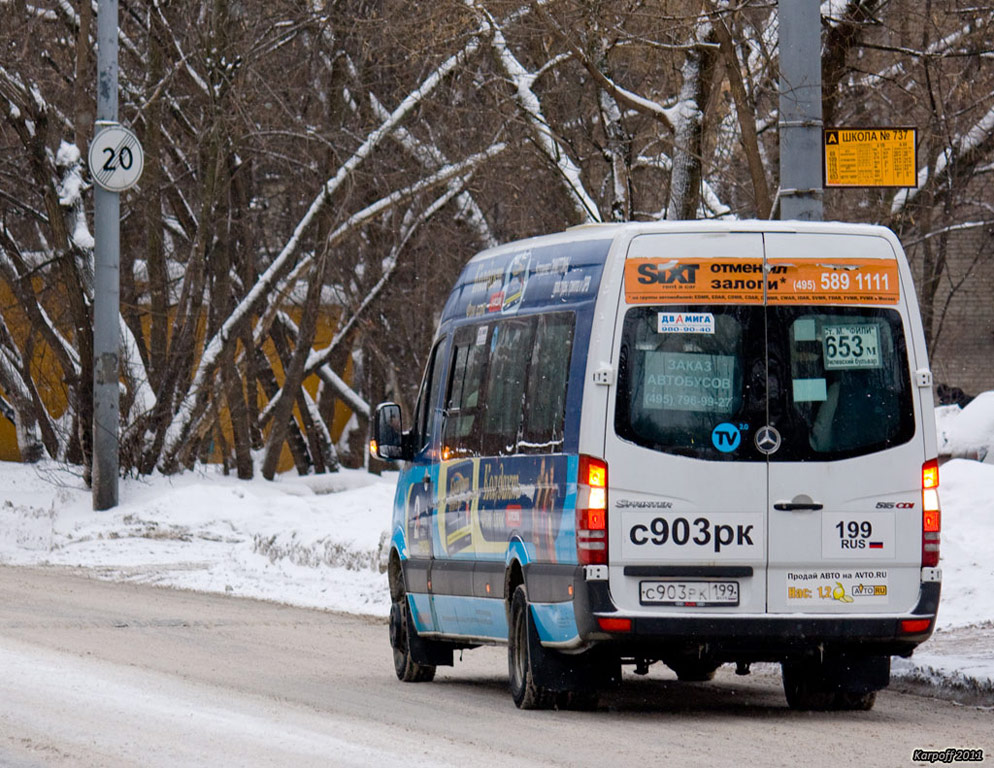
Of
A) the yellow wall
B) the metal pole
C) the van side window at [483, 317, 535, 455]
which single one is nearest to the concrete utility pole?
the van side window at [483, 317, 535, 455]

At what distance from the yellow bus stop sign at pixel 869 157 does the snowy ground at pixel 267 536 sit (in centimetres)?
313

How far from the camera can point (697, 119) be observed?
17.5 metres

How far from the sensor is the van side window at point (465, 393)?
10742mm

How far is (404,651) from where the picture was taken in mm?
11617

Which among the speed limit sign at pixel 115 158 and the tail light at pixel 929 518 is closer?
the tail light at pixel 929 518

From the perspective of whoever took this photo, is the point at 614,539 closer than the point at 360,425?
Yes

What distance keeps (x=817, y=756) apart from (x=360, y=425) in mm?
30164

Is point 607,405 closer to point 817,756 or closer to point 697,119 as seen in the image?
point 817,756

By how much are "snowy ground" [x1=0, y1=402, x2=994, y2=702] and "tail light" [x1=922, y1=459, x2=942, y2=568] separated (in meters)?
2.43

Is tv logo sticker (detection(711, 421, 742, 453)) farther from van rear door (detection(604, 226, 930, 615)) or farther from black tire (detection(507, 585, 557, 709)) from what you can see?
black tire (detection(507, 585, 557, 709))

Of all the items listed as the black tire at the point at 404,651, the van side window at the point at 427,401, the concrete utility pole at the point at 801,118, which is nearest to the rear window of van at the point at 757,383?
the van side window at the point at 427,401

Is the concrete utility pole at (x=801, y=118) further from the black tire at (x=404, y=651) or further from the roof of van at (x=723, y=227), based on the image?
the black tire at (x=404, y=651)

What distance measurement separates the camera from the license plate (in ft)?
29.8

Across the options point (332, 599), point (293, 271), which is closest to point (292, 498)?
point (293, 271)
